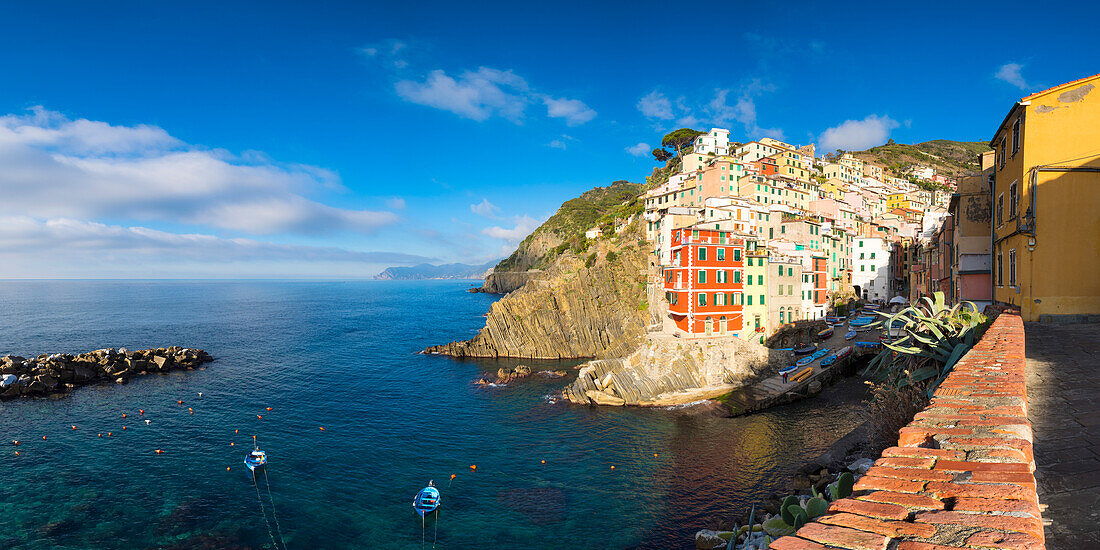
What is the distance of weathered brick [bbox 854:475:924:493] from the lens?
12.0 ft

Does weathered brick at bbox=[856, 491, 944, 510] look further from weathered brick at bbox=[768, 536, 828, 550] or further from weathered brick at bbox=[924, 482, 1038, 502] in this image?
weathered brick at bbox=[768, 536, 828, 550]

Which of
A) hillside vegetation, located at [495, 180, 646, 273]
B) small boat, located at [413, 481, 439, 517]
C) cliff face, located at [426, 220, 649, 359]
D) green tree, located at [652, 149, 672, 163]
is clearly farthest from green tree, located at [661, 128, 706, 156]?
small boat, located at [413, 481, 439, 517]

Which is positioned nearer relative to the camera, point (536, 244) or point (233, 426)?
point (233, 426)

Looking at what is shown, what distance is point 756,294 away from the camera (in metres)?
50.5

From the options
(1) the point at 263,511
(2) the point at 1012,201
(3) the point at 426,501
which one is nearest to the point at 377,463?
(1) the point at 263,511

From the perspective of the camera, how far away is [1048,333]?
13.3m

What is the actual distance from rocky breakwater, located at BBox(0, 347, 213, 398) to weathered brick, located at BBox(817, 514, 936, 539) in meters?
69.8

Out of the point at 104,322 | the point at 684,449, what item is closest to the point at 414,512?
the point at 684,449

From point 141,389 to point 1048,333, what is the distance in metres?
68.1

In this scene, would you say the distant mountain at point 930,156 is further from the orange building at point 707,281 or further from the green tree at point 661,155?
the orange building at point 707,281

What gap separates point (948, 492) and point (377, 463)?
3339 cm

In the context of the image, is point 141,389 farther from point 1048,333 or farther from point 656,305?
point 1048,333

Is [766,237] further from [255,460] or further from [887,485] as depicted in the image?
[887,485]

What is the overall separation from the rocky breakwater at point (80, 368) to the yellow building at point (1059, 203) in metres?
73.8
